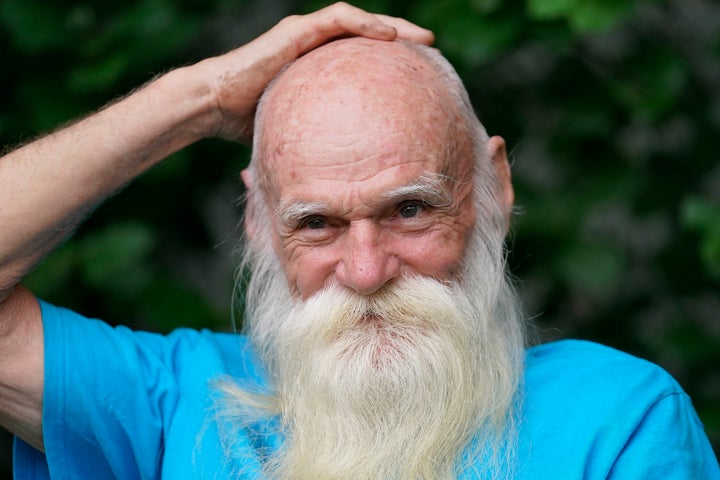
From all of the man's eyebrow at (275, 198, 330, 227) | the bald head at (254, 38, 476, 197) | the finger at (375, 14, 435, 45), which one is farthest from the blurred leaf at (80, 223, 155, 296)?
the finger at (375, 14, 435, 45)

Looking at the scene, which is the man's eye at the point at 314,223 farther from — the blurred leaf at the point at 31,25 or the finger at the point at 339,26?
the blurred leaf at the point at 31,25

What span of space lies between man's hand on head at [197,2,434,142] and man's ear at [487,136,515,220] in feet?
0.92

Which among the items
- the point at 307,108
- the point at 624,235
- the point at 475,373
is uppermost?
the point at 307,108

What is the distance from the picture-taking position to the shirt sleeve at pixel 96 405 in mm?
2309

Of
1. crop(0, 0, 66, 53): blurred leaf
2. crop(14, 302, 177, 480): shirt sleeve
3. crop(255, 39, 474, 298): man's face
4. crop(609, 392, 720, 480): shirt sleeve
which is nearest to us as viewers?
crop(609, 392, 720, 480): shirt sleeve

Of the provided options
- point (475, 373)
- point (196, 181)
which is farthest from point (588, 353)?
point (196, 181)

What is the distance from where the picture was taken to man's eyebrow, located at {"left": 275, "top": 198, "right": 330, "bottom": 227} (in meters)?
2.22

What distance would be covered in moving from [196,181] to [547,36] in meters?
1.32

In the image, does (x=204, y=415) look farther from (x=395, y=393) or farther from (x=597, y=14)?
(x=597, y=14)

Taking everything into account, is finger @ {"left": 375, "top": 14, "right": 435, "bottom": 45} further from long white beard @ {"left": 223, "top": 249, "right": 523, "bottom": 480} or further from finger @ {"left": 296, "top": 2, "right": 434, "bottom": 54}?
long white beard @ {"left": 223, "top": 249, "right": 523, "bottom": 480}

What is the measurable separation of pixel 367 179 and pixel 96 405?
0.77 meters

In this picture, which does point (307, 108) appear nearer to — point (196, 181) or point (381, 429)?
point (381, 429)

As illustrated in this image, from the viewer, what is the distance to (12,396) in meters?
2.31

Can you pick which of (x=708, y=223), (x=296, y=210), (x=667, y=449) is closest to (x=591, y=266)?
(x=708, y=223)
